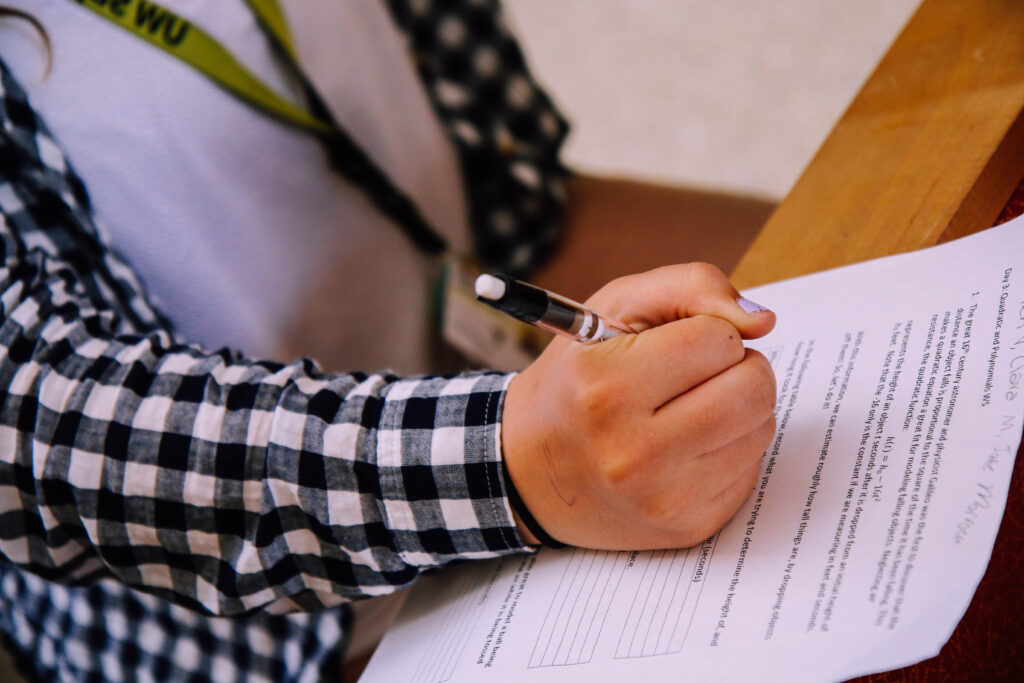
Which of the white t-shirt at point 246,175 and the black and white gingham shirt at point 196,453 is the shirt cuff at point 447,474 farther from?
the white t-shirt at point 246,175

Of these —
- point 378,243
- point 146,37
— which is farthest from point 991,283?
point 146,37

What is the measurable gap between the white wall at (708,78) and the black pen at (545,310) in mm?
1085

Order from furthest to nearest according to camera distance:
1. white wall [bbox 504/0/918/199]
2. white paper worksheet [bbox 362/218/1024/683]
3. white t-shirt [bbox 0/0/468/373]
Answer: white wall [bbox 504/0/918/199] < white t-shirt [bbox 0/0/468/373] < white paper worksheet [bbox 362/218/1024/683]

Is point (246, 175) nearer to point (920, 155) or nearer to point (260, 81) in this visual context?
point (260, 81)

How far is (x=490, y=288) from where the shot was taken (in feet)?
1.06

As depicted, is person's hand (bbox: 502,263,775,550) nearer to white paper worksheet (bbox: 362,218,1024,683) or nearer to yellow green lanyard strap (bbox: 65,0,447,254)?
white paper worksheet (bbox: 362,218,1024,683)

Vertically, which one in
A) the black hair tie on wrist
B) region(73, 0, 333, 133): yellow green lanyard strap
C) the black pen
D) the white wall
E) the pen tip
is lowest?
the white wall

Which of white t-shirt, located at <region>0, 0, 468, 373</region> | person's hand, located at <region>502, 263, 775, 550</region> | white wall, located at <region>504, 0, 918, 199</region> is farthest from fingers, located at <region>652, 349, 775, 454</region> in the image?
white wall, located at <region>504, 0, 918, 199</region>

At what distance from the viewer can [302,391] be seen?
471 mm

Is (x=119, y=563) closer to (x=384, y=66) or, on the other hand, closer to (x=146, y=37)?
(x=146, y=37)

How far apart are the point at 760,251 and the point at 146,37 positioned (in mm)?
498

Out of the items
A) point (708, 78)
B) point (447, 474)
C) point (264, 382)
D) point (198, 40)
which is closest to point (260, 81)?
point (198, 40)

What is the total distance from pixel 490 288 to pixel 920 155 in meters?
0.32

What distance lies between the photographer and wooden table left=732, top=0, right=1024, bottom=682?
0.44 m
